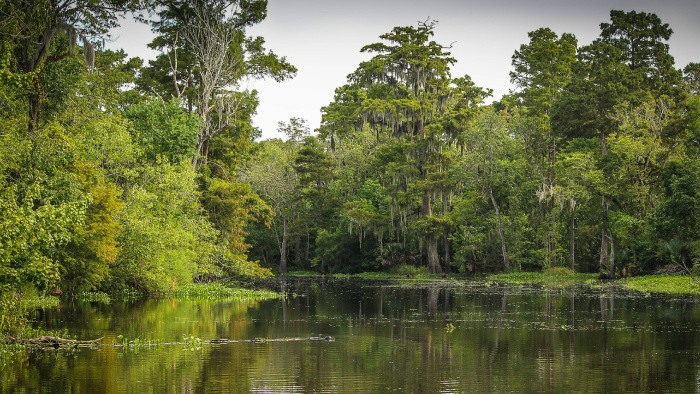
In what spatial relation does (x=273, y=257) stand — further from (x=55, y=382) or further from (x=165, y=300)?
(x=55, y=382)

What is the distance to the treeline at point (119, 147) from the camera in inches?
604

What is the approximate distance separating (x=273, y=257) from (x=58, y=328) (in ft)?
172

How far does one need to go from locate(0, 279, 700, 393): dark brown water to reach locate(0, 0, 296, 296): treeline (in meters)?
2.45

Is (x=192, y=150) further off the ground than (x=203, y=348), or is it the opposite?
(x=192, y=150)

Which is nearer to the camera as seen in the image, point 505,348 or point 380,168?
point 505,348

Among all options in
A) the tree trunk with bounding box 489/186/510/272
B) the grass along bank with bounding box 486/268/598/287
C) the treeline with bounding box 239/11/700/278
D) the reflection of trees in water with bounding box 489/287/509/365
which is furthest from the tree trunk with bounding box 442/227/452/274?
the reflection of trees in water with bounding box 489/287/509/365

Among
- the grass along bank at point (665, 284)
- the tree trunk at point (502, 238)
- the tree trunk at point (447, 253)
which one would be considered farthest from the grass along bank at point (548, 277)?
the tree trunk at point (447, 253)

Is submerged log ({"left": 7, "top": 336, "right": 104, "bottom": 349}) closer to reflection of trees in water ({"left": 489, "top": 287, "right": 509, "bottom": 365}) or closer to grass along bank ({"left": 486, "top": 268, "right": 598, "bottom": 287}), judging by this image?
reflection of trees in water ({"left": 489, "top": 287, "right": 509, "bottom": 365})

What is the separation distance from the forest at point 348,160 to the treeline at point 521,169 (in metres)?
0.17

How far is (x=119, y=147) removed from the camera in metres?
29.0

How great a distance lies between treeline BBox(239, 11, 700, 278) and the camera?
3962cm

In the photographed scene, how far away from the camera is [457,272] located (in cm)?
5472

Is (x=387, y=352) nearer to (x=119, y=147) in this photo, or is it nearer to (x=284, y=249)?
(x=119, y=147)

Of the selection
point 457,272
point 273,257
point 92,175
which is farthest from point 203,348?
point 273,257
